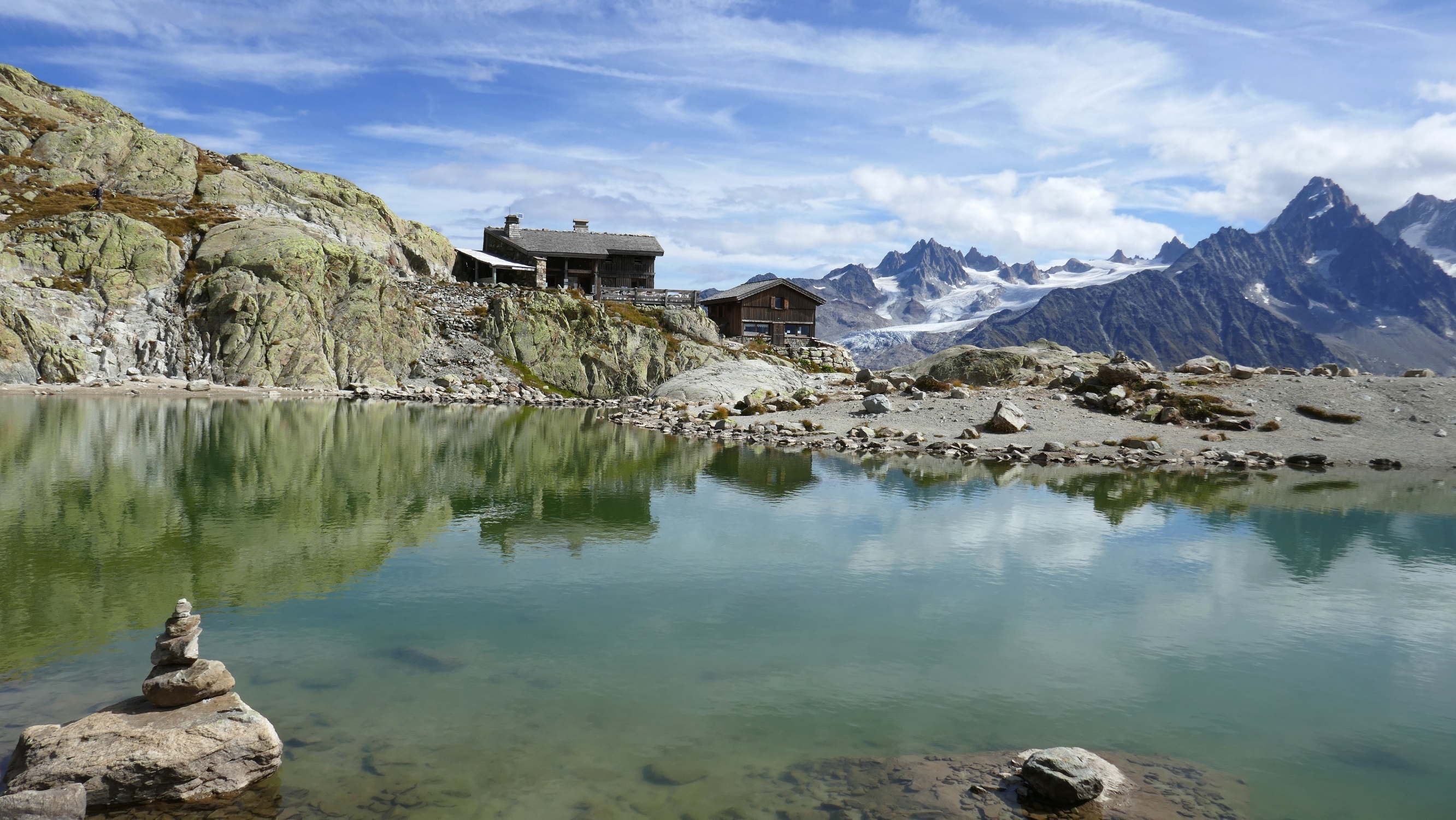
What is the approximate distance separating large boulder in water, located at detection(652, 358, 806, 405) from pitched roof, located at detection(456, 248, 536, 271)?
116ft

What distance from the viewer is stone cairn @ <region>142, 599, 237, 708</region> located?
9914 mm

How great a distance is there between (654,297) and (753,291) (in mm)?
13161

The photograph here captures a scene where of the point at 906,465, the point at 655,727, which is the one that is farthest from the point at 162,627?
the point at 906,465

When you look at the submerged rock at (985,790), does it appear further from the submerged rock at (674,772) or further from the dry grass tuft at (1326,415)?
the dry grass tuft at (1326,415)

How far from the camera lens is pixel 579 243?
108 m

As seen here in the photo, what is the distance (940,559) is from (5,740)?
18.3 m

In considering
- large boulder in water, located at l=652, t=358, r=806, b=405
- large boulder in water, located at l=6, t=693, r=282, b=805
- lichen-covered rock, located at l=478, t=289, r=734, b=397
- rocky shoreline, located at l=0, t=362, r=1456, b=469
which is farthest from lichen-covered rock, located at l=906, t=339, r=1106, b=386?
large boulder in water, located at l=6, t=693, r=282, b=805

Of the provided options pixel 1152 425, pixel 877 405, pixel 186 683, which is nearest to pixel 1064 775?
pixel 186 683

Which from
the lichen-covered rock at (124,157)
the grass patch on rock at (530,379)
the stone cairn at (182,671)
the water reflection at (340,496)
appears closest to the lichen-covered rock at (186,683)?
the stone cairn at (182,671)

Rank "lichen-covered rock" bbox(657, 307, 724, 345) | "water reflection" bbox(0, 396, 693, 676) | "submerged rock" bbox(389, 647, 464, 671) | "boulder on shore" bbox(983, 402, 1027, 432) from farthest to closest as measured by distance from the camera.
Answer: "lichen-covered rock" bbox(657, 307, 724, 345) < "boulder on shore" bbox(983, 402, 1027, 432) < "water reflection" bbox(0, 396, 693, 676) < "submerged rock" bbox(389, 647, 464, 671)

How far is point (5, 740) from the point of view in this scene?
9594 millimetres

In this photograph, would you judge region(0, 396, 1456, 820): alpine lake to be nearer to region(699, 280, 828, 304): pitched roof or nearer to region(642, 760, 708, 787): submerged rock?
region(642, 760, 708, 787): submerged rock

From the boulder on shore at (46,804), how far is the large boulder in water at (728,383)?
61.0 m

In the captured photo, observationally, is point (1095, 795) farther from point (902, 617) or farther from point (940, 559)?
point (940, 559)
